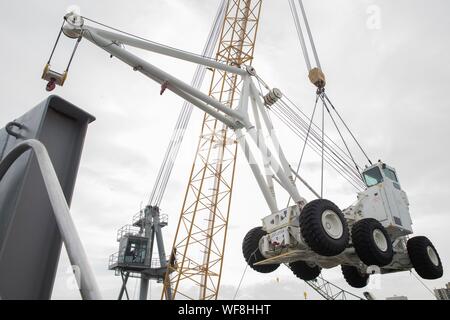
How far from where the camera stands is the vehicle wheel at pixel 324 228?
29.8 feet

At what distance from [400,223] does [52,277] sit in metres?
11.3

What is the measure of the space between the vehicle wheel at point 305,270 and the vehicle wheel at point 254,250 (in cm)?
89

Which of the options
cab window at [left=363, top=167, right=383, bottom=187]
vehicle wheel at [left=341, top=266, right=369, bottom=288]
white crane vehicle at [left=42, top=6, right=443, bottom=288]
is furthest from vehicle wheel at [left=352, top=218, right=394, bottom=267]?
vehicle wheel at [left=341, top=266, right=369, bottom=288]

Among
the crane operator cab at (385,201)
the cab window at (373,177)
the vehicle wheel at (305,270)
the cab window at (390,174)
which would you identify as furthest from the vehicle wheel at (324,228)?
the cab window at (390,174)

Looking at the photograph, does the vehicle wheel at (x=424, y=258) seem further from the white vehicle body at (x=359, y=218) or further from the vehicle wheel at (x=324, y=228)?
the vehicle wheel at (x=324, y=228)

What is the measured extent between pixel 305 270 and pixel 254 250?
2382 mm

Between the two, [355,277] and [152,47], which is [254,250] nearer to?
[355,277]

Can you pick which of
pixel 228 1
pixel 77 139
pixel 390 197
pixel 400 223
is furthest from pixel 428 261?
pixel 228 1

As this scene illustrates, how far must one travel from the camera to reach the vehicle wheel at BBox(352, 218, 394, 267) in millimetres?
9609

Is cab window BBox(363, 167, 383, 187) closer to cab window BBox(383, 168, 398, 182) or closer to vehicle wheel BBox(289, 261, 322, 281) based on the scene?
cab window BBox(383, 168, 398, 182)

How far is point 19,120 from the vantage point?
10.6 feet

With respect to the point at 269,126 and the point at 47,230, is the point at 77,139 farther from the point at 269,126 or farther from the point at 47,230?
the point at 269,126

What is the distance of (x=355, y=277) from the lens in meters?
13.1

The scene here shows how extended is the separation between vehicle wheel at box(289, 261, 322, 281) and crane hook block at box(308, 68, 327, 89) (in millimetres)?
7413
